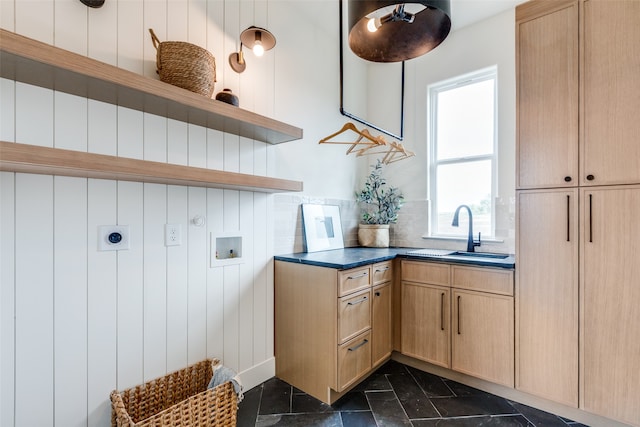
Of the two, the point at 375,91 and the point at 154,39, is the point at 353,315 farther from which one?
the point at 375,91

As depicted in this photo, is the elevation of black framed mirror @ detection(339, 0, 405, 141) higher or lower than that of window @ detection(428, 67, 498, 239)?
higher

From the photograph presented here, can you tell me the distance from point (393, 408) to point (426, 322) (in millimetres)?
673

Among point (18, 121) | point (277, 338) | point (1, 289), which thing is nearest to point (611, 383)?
point (277, 338)

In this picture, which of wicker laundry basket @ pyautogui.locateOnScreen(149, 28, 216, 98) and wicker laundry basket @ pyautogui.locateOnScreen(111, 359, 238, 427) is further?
wicker laundry basket @ pyautogui.locateOnScreen(149, 28, 216, 98)

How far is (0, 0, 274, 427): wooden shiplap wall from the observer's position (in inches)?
50.1

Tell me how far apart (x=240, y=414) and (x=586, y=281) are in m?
2.22

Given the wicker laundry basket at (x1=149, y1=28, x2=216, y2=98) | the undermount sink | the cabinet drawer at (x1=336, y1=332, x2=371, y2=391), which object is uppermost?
the wicker laundry basket at (x1=149, y1=28, x2=216, y2=98)

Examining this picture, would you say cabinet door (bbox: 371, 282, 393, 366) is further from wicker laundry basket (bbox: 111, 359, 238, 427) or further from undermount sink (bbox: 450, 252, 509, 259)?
wicker laundry basket (bbox: 111, 359, 238, 427)

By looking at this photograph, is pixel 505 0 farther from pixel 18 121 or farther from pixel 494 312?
pixel 18 121

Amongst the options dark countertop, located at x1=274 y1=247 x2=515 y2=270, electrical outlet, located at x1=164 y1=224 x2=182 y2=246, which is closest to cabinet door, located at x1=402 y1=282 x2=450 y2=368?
dark countertop, located at x1=274 y1=247 x2=515 y2=270

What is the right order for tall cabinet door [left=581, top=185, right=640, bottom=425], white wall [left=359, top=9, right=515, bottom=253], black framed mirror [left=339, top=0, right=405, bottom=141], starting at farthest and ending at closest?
black framed mirror [left=339, top=0, right=405, bottom=141] → white wall [left=359, top=9, right=515, bottom=253] → tall cabinet door [left=581, top=185, right=640, bottom=425]

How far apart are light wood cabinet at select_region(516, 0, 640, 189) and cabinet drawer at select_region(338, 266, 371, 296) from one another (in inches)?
46.4

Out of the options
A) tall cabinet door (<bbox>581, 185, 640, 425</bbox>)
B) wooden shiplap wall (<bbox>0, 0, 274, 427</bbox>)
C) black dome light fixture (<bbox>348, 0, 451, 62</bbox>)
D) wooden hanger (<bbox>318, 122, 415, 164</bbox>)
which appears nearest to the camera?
wooden shiplap wall (<bbox>0, 0, 274, 427</bbox>)

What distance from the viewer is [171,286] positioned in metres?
1.74
